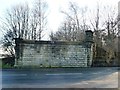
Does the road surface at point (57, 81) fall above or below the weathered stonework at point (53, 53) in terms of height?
below

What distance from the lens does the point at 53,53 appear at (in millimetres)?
23453

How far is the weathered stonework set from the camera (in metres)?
22.8

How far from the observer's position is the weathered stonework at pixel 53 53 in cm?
2283

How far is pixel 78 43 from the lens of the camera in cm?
2409

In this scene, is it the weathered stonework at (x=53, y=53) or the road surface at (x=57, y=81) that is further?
the weathered stonework at (x=53, y=53)

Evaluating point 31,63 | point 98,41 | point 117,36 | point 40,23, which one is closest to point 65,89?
point 31,63

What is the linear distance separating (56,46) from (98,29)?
38.3ft

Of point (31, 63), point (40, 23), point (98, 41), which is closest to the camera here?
point (31, 63)

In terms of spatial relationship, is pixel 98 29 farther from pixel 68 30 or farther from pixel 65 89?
pixel 65 89

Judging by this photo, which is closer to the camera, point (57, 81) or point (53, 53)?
point (57, 81)

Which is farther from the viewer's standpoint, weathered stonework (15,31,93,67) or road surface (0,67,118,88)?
weathered stonework (15,31,93,67)

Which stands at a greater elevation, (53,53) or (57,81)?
(53,53)

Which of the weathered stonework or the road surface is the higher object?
the weathered stonework

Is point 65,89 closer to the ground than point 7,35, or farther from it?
closer to the ground
